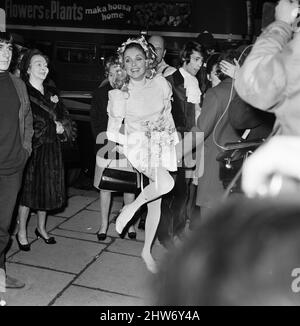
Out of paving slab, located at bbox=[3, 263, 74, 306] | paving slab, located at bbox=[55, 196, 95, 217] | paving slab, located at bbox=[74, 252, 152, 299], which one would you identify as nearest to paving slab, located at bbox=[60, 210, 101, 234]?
paving slab, located at bbox=[55, 196, 95, 217]

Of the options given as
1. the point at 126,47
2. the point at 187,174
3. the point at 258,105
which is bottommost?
the point at 187,174

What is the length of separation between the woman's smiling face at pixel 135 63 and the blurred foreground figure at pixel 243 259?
3043mm

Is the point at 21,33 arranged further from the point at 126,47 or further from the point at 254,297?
the point at 254,297

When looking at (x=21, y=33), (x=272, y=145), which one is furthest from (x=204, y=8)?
(x=272, y=145)

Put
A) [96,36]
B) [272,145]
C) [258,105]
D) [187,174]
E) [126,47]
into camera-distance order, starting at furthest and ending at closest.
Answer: [96,36]
[187,174]
[126,47]
[258,105]
[272,145]

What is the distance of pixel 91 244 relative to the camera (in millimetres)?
4402

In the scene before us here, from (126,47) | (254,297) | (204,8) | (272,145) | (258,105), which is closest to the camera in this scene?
(254,297)

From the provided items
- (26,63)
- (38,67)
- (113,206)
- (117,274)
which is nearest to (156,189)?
(117,274)

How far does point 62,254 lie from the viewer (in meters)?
4.12

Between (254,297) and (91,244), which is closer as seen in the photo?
(254,297)

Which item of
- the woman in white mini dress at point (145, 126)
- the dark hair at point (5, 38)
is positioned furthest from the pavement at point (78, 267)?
the dark hair at point (5, 38)

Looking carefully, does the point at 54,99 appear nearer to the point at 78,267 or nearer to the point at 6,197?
the point at 6,197

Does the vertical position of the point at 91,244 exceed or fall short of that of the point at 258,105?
it falls short
